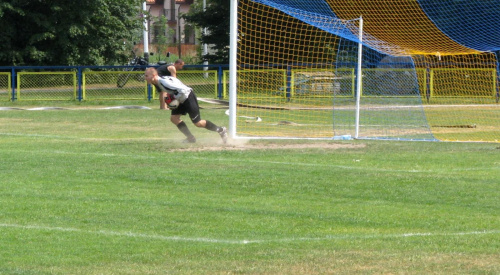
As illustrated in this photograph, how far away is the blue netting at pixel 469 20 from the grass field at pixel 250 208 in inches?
209

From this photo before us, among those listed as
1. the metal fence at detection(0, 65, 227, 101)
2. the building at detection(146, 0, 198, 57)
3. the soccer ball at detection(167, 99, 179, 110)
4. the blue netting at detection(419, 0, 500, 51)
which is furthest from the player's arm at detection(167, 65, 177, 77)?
the building at detection(146, 0, 198, 57)

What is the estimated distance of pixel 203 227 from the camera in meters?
8.08

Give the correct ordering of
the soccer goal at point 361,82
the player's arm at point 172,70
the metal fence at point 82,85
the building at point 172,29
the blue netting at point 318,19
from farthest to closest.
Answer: the building at point 172,29
the metal fence at point 82,85
the soccer goal at point 361,82
the blue netting at point 318,19
the player's arm at point 172,70

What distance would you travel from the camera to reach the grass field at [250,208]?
6.81m

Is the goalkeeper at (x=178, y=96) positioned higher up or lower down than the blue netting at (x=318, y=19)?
lower down

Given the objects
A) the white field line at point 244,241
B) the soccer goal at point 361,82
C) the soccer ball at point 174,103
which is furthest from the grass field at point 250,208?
the soccer goal at point 361,82

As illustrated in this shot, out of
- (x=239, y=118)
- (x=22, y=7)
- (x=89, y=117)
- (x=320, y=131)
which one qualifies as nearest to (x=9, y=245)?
(x=320, y=131)

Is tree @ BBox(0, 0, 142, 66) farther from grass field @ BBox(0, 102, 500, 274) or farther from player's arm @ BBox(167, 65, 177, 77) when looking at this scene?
grass field @ BBox(0, 102, 500, 274)

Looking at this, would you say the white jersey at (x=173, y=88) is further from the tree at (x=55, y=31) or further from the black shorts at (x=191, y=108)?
the tree at (x=55, y=31)

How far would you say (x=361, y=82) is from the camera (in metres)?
29.9

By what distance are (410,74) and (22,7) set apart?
19976 millimetres

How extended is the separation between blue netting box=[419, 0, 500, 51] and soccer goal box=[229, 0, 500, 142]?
1.00ft

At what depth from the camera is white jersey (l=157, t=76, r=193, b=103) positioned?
48.7ft

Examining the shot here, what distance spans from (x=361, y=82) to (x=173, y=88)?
1602 centimetres
